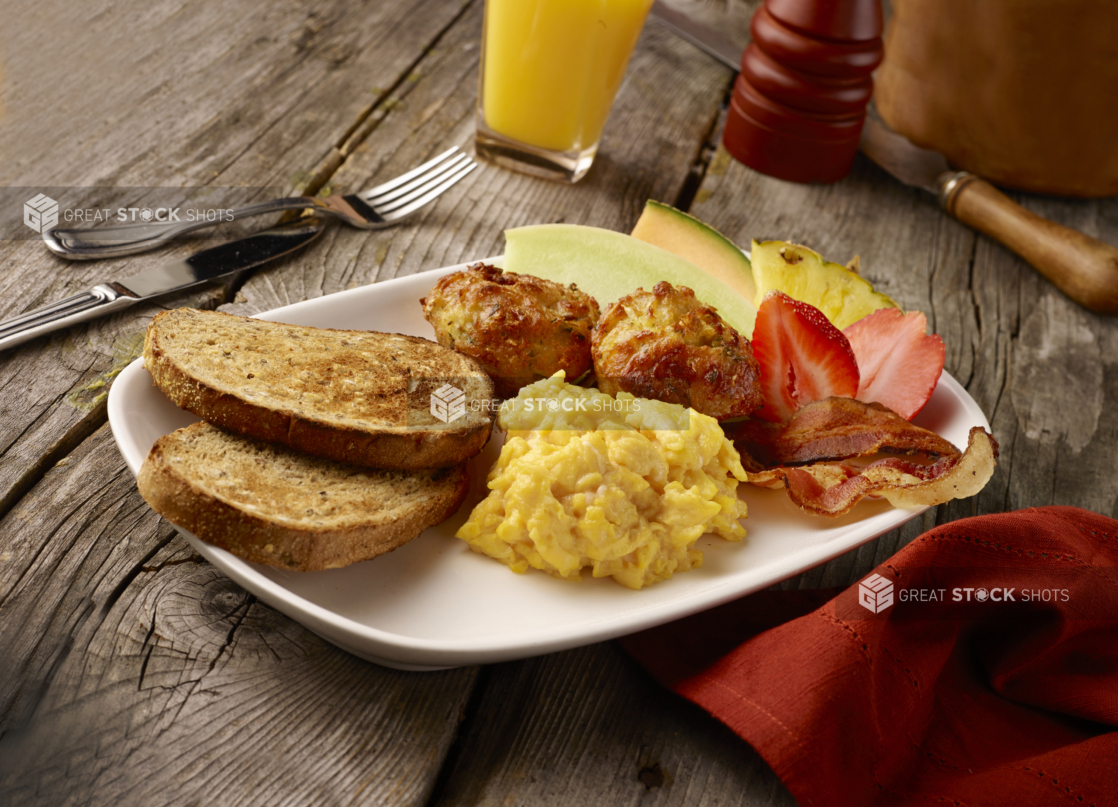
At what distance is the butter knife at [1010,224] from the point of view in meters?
3.00

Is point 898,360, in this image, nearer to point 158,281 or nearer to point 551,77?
point 551,77

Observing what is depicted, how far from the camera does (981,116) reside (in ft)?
11.2

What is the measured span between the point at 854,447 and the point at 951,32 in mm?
2246

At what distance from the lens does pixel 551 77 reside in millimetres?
2844

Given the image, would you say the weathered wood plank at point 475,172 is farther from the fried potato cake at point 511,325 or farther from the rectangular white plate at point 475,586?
the rectangular white plate at point 475,586

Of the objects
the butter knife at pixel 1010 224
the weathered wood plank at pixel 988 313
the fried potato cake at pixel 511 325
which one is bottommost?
the weathered wood plank at pixel 988 313

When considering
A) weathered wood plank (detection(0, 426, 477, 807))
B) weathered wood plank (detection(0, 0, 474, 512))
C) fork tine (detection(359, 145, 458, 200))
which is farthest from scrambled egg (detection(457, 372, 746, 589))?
fork tine (detection(359, 145, 458, 200))

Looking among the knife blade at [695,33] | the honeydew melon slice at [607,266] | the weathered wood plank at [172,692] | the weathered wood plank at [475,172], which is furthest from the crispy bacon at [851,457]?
the knife blade at [695,33]

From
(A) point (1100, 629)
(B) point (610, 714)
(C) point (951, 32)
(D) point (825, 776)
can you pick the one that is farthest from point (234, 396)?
(C) point (951, 32)

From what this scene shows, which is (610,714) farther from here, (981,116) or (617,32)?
(981,116)

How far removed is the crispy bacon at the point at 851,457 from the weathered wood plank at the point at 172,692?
78 cm

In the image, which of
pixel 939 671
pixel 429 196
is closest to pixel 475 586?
pixel 939 671

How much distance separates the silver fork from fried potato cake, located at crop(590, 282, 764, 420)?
112cm

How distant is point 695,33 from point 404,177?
6.59 feet
